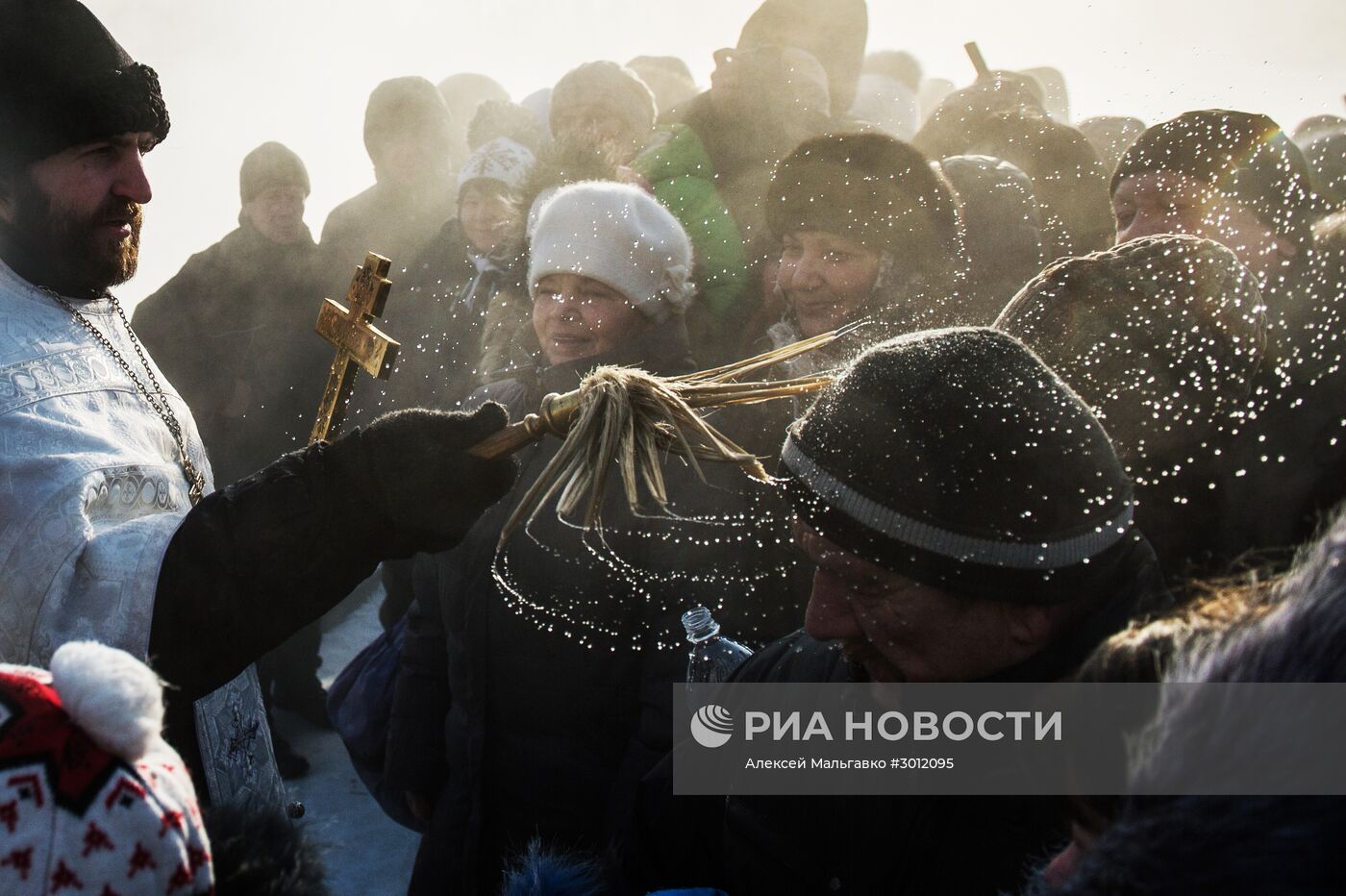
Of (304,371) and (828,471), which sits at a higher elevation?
(828,471)

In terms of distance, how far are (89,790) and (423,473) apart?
0.99 m

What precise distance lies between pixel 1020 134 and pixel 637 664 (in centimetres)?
362

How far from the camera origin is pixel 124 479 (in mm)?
2025

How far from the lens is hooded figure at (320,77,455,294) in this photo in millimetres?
5852

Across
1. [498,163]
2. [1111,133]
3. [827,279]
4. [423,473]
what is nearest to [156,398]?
[423,473]

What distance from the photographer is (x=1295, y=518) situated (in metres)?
2.10

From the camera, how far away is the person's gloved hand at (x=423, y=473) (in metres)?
1.94

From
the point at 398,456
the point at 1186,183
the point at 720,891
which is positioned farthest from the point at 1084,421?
the point at 1186,183

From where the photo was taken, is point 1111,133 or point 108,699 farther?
point 1111,133

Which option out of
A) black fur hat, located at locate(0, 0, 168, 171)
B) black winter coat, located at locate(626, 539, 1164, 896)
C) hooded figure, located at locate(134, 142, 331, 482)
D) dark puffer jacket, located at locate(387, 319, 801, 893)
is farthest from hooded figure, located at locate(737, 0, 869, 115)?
black winter coat, located at locate(626, 539, 1164, 896)

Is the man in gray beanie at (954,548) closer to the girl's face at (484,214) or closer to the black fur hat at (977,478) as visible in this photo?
the black fur hat at (977,478)

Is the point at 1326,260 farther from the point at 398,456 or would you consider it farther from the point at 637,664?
the point at 398,456

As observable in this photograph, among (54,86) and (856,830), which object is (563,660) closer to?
(856,830)

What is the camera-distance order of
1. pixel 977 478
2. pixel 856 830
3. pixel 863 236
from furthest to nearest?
pixel 863 236
pixel 856 830
pixel 977 478
